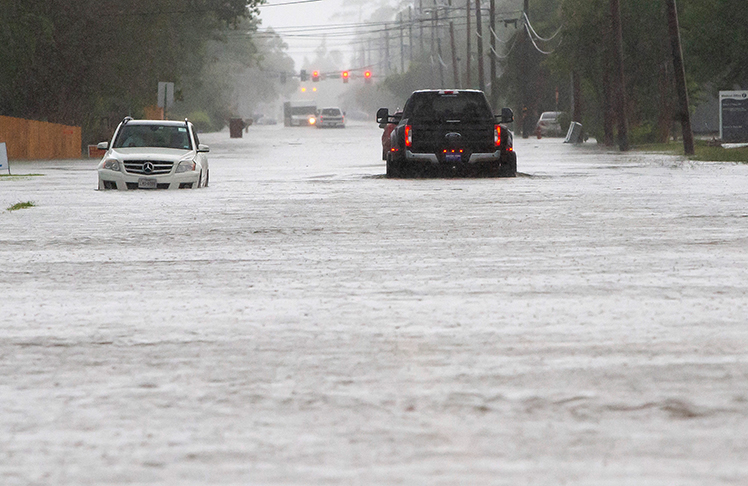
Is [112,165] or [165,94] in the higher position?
[165,94]

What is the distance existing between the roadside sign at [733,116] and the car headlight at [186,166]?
26635mm

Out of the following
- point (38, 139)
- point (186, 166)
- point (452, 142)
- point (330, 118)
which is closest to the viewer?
point (186, 166)

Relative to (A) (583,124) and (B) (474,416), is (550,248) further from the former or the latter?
(A) (583,124)

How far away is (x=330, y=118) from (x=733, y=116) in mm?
74302

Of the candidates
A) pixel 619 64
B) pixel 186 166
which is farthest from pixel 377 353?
pixel 619 64

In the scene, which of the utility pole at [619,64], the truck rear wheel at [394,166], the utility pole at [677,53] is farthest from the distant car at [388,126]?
the utility pole at [619,64]

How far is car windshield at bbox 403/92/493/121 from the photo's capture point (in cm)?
3045

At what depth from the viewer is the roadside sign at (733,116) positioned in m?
48.8

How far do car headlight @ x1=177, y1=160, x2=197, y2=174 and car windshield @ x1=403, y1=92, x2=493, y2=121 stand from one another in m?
5.64

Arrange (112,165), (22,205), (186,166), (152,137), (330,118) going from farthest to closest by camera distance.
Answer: (330,118) < (152,137) < (186,166) < (112,165) < (22,205)

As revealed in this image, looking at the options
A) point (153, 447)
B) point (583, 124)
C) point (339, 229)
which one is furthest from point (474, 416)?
point (583, 124)

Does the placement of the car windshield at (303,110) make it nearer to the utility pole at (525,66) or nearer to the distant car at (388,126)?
the utility pole at (525,66)

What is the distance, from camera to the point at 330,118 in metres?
121

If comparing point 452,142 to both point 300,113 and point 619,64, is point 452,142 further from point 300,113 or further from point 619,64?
point 300,113
